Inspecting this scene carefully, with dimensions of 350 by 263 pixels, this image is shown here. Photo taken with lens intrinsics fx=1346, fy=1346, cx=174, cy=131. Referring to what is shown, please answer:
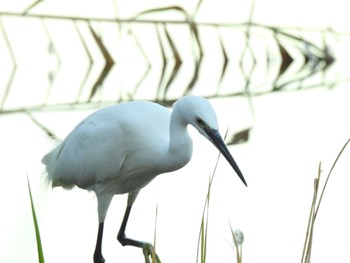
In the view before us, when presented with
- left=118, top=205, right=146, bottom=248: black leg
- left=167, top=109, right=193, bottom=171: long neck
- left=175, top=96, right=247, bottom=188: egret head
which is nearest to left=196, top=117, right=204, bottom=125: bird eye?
left=175, top=96, right=247, bottom=188: egret head

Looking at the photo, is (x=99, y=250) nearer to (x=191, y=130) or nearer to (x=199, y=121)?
(x=199, y=121)

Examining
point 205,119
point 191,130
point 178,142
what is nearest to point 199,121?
point 205,119

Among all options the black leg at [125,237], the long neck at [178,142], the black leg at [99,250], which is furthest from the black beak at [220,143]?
the black leg at [99,250]

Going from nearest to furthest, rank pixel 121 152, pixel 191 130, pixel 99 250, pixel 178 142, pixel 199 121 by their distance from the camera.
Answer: pixel 199 121 → pixel 178 142 → pixel 121 152 → pixel 99 250 → pixel 191 130

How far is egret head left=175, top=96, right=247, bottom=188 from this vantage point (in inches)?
189

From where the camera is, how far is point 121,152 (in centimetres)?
577

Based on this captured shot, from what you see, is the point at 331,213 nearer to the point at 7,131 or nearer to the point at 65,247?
the point at 65,247

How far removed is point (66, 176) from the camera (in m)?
6.03

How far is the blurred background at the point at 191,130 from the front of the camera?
648 cm

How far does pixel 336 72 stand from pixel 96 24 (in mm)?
2885

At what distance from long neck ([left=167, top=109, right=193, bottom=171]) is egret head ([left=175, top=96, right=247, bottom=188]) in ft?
0.42

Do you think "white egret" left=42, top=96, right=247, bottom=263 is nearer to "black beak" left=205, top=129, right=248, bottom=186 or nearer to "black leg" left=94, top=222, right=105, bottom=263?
"black leg" left=94, top=222, right=105, bottom=263

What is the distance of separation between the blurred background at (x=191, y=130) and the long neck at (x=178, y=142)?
1.81ft

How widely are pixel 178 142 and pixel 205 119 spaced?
18.7 inches
